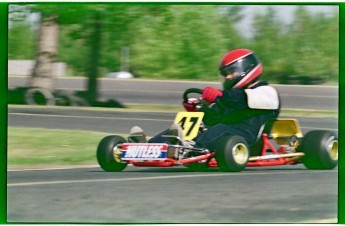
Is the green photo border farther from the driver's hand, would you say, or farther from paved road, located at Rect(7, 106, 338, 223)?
the driver's hand

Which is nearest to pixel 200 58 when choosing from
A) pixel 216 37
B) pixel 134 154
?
pixel 216 37

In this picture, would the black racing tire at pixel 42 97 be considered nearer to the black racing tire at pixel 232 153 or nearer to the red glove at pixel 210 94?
the red glove at pixel 210 94

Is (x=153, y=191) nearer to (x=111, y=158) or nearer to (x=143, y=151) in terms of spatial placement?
(x=143, y=151)

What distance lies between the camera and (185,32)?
40.9 ft

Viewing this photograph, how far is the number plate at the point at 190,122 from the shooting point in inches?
483

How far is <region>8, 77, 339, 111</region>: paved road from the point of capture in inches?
483

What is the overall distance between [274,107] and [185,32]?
0.98 meters

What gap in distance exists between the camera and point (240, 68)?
40.2ft

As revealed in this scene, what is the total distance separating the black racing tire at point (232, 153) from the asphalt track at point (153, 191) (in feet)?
0.26

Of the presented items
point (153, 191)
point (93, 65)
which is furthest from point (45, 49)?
point (153, 191)

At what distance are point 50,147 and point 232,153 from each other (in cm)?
154

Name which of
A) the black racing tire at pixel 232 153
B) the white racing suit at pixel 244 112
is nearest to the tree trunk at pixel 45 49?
the white racing suit at pixel 244 112

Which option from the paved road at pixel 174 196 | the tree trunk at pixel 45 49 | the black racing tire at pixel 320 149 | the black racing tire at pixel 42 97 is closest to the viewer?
the paved road at pixel 174 196

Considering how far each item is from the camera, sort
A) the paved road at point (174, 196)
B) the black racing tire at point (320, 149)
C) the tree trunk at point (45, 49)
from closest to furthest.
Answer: the paved road at point (174, 196), the black racing tire at point (320, 149), the tree trunk at point (45, 49)
